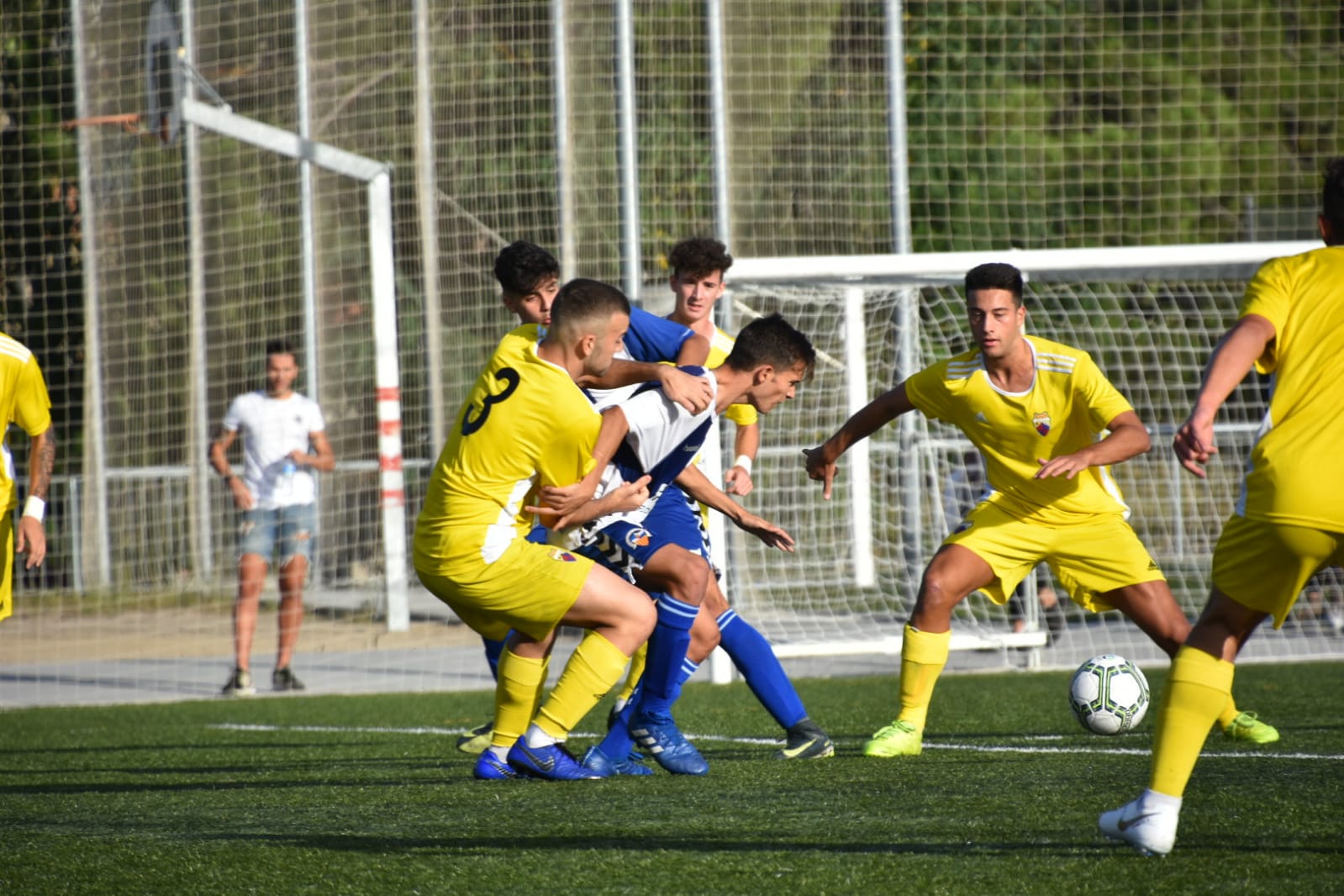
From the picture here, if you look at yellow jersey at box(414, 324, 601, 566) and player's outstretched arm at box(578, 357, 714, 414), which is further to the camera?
player's outstretched arm at box(578, 357, 714, 414)

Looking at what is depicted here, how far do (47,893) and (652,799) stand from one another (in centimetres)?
180

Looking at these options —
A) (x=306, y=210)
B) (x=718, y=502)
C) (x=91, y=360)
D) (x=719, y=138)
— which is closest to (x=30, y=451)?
(x=718, y=502)

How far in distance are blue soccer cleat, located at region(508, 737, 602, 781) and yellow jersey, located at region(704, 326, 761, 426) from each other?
1860mm

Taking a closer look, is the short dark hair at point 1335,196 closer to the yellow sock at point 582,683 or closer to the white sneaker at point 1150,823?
the white sneaker at point 1150,823

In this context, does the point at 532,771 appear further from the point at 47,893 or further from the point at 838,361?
the point at 838,361

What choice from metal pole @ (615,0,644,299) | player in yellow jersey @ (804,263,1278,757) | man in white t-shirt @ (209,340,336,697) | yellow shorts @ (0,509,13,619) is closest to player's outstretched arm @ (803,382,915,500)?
player in yellow jersey @ (804,263,1278,757)

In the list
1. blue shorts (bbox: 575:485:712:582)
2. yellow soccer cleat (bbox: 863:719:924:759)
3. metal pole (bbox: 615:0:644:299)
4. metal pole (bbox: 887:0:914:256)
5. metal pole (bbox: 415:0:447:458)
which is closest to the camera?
blue shorts (bbox: 575:485:712:582)

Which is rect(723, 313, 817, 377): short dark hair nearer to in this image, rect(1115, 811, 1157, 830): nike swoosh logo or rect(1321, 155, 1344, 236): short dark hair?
rect(1321, 155, 1344, 236): short dark hair

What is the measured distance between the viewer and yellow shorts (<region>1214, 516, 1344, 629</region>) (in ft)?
11.1

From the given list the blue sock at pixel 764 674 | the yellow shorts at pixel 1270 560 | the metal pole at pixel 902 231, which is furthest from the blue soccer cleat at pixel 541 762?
the metal pole at pixel 902 231

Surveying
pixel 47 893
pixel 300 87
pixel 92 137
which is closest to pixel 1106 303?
pixel 300 87

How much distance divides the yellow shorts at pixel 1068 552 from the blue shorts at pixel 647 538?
107 cm

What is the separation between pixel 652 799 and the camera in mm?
4660

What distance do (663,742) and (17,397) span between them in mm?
2852
